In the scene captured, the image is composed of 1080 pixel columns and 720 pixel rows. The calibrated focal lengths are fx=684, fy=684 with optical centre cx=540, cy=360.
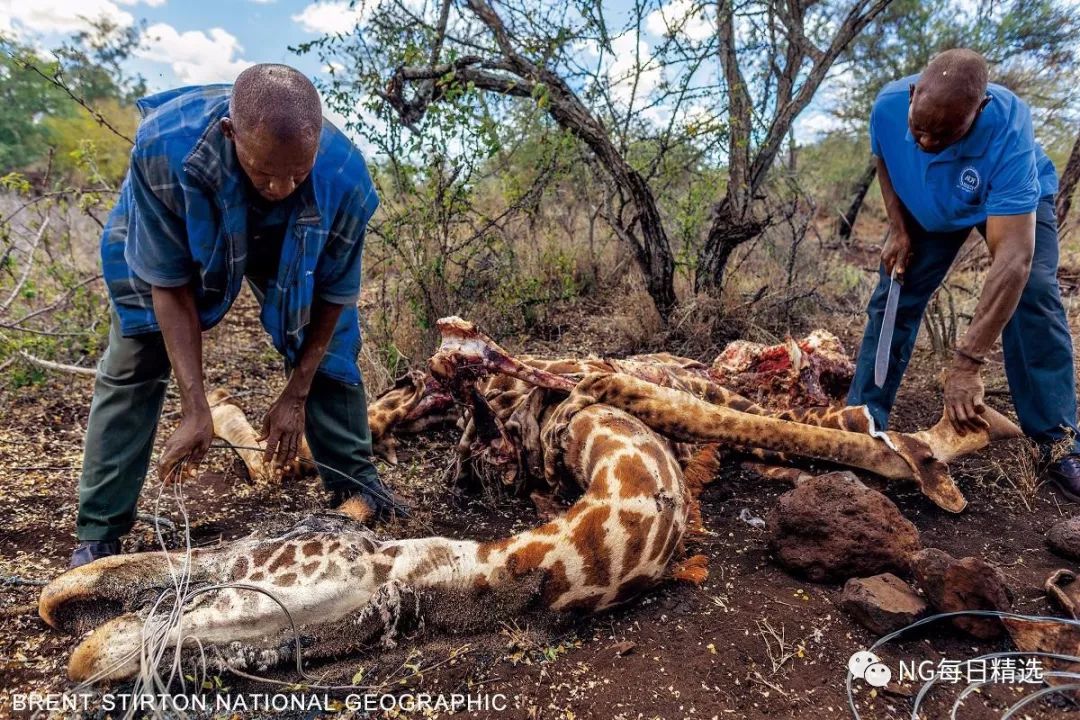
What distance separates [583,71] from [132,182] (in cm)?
301

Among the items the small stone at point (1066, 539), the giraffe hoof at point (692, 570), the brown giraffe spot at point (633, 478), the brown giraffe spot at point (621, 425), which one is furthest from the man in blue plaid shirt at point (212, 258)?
the small stone at point (1066, 539)

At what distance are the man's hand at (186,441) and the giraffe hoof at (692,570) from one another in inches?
64.6

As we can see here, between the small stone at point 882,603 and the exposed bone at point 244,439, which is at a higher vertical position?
the exposed bone at point 244,439

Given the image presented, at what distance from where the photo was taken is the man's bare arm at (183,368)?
2154 mm

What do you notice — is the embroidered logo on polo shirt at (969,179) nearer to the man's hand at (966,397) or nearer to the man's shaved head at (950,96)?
the man's shaved head at (950,96)

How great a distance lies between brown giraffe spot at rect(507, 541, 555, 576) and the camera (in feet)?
7.01

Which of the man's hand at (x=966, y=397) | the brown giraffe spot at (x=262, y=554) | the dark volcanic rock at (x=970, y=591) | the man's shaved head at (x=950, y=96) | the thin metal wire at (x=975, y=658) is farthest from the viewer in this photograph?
the man's hand at (x=966, y=397)

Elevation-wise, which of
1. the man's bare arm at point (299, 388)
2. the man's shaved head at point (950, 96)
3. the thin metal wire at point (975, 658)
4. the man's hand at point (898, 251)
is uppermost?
the man's shaved head at point (950, 96)

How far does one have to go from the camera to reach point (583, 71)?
4336mm

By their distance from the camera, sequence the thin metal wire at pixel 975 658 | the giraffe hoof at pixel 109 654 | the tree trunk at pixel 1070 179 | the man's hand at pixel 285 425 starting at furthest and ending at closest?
the tree trunk at pixel 1070 179, the man's hand at pixel 285 425, the giraffe hoof at pixel 109 654, the thin metal wire at pixel 975 658

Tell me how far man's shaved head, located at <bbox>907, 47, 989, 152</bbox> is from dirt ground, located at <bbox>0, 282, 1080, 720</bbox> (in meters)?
1.44

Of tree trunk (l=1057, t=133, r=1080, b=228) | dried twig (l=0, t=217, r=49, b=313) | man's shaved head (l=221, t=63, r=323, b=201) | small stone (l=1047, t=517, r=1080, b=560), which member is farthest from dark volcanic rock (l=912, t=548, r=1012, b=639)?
dried twig (l=0, t=217, r=49, b=313)

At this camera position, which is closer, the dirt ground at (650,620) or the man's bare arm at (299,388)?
the dirt ground at (650,620)

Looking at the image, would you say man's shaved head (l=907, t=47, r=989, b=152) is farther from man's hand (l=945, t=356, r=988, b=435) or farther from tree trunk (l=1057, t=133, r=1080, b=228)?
tree trunk (l=1057, t=133, r=1080, b=228)
